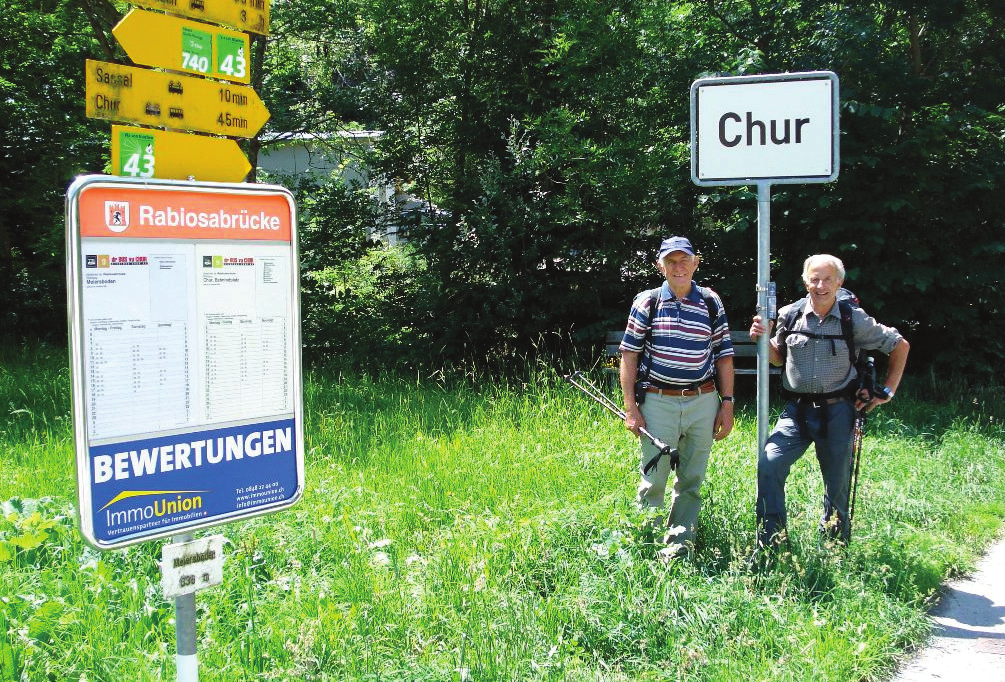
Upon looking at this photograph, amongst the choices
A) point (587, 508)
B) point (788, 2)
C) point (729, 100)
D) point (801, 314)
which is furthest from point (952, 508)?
point (788, 2)

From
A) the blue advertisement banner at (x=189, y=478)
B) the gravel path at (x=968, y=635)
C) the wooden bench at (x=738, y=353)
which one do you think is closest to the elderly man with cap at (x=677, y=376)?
the gravel path at (x=968, y=635)

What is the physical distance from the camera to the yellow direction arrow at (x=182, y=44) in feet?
9.30

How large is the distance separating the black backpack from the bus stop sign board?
3393 millimetres

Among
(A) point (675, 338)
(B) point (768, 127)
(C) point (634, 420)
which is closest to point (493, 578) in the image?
(C) point (634, 420)

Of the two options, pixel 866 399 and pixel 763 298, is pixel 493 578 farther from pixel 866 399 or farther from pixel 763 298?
pixel 866 399

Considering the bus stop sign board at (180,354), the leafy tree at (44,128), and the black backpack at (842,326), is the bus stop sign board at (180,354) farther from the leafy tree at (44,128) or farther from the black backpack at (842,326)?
the leafy tree at (44,128)

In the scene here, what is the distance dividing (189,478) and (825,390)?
3.78 m

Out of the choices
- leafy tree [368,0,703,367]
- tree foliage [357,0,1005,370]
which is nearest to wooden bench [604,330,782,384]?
tree foliage [357,0,1005,370]

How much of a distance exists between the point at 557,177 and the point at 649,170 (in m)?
1.46

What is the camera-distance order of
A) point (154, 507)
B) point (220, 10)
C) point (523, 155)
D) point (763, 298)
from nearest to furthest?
point (154, 507), point (220, 10), point (763, 298), point (523, 155)

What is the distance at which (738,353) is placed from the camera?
32.9 ft

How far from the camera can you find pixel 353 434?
7.29 m

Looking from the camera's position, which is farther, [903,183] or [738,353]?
[738,353]

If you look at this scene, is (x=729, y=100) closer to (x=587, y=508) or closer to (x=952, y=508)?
(x=587, y=508)
